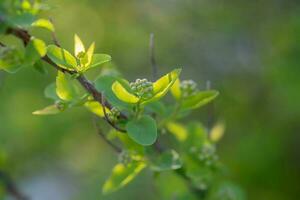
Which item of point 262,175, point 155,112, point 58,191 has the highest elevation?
point 155,112

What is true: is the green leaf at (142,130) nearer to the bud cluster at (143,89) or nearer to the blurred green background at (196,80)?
the bud cluster at (143,89)

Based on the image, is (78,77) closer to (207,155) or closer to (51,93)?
(51,93)

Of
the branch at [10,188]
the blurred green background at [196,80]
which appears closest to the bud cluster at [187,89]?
the branch at [10,188]

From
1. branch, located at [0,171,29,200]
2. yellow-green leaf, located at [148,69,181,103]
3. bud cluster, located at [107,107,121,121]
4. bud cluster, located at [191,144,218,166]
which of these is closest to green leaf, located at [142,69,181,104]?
yellow-green leaf, located at [148,69,181,103]

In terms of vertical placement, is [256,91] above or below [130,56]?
below

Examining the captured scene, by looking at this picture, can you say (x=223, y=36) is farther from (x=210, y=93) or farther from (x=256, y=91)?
(x=210, y=93)

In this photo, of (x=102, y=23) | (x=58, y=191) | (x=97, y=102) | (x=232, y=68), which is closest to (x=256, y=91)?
(x=232, y=68)
